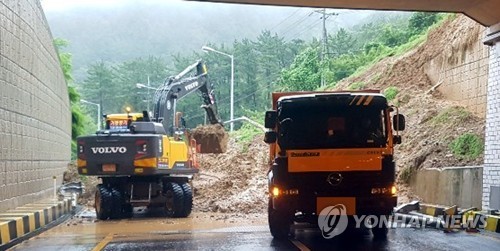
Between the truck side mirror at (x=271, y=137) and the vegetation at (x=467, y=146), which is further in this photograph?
the vegetation at (x=467, y=146)

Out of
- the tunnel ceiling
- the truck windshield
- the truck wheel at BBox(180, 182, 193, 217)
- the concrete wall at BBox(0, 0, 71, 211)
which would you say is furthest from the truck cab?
the truck wheel at BBox(180, 182, 193, 217)

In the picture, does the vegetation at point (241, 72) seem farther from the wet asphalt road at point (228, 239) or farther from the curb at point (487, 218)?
the wet asphalt road at point (228, 239)

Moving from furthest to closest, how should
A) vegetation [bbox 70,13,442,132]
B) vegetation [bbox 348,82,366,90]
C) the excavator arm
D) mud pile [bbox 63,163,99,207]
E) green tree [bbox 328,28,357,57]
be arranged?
green tree [bbox 328,28,357,57] < vegetation [bbox 70,13,442,132] < vegetation [bbox 348,82,366,90] < mud pile [bbox 63,163,99,207] < the excavator arm

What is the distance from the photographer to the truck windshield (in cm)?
1060

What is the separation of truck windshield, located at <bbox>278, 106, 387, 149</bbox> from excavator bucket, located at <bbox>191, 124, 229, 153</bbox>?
13.9 m

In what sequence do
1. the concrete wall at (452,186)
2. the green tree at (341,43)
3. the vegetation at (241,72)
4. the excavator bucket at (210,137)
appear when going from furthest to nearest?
the green tree at (341,43) → the vegetation at (241,72) → the excavator bucket at (210,137) → the concrete wall at (452,186)

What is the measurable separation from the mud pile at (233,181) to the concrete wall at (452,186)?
15.4ft

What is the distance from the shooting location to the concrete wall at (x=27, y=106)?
1336 centimetres

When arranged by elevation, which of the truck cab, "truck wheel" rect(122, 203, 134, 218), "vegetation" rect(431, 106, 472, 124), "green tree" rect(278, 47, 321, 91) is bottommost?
"truck wheel" rect(122, 203, 134, 218)

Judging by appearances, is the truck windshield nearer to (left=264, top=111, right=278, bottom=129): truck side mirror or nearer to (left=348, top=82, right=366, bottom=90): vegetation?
(left=264, top=111, right=278, bottom=129): truck side mirror

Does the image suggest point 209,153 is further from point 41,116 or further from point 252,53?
point 252,53

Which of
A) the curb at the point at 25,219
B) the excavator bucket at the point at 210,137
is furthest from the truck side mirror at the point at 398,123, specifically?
the excavator bucket at the point at 210,137

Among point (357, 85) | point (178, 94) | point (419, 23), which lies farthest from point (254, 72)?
point (178, 94)

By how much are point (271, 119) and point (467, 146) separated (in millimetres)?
8584
